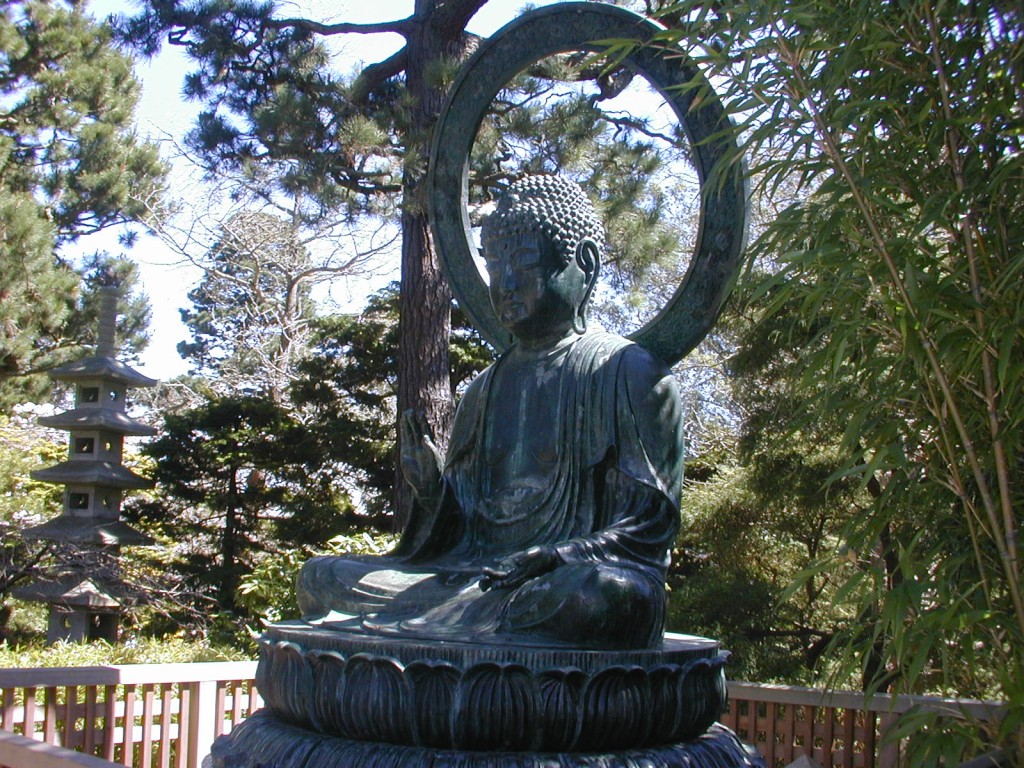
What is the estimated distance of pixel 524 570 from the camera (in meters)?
2.69

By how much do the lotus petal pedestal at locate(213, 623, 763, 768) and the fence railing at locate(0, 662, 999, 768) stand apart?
6.22 ft

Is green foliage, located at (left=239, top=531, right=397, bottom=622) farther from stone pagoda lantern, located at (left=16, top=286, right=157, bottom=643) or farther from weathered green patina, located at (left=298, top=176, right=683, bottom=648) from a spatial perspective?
weathered green patina, located at (left=298, top=176, right=683, bottom=648)

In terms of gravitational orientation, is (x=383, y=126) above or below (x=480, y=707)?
above

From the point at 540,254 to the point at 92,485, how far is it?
714cm

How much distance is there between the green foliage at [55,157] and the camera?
11.7 metres

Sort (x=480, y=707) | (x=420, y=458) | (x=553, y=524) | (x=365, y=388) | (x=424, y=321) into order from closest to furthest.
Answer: (x=480, y=707) < (x=553, y=524) < (x=420, y=458) < (x=424, y=321) < (x=365, y=388)

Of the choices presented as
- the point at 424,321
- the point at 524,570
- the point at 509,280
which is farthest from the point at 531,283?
the point at 424,321

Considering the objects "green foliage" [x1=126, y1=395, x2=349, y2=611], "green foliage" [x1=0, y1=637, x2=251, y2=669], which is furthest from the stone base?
"green foliage" [x1=126, y1=395, x2=349, y2=611]

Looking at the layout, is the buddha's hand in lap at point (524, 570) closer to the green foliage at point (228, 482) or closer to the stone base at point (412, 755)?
the stone base at point (412, 755)

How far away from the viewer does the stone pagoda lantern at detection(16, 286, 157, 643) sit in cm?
879

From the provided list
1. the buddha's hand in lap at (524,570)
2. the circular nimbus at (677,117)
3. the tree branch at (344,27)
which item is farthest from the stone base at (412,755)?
the tree branch at (344,27)

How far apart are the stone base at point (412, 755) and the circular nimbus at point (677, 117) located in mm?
1294

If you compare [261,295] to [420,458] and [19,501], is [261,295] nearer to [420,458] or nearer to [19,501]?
[19,501]

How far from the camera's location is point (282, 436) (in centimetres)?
1035
